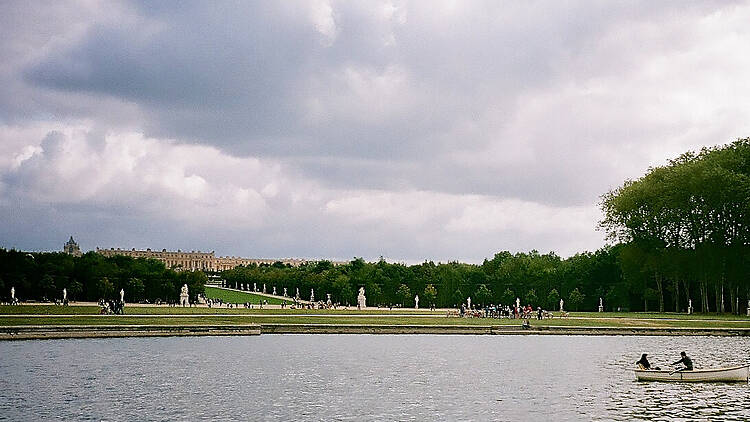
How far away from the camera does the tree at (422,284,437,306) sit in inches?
4172

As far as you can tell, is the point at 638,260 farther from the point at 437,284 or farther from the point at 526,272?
the point at 437,284

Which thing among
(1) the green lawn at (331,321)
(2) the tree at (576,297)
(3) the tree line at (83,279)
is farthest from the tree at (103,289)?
(2) the tree at (576,297)

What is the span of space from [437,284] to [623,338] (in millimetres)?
56215

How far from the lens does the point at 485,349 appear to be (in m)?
45.8

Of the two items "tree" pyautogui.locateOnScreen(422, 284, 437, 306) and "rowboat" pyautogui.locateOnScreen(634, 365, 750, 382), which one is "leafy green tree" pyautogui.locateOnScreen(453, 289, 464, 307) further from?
"rowboat" pyautogui.locateOnScreen(634, 365, 750, 382)

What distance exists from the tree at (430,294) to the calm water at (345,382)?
5735 centimetres

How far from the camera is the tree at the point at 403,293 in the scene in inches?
4203

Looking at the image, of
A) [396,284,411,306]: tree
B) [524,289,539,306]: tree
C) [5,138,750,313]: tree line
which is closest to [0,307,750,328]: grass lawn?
[5,138,750,313]: tree line

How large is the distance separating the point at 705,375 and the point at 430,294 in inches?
2886

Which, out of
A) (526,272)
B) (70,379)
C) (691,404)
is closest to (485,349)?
(691,404)

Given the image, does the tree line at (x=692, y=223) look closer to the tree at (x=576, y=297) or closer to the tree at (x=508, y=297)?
the tree at (x=576, y=297)

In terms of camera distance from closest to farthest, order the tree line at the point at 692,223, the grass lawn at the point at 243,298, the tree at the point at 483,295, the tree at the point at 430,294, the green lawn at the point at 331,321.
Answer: the green lawn at the point at 331,321 < the tree line at the point at 692,223 < the tree at the point at 483,295 < the tree at the point at 430,294 < the grass lawn at the point at 243,298

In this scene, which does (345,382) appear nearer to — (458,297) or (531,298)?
(531,298)

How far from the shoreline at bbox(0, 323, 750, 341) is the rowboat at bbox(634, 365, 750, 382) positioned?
23.7 m
